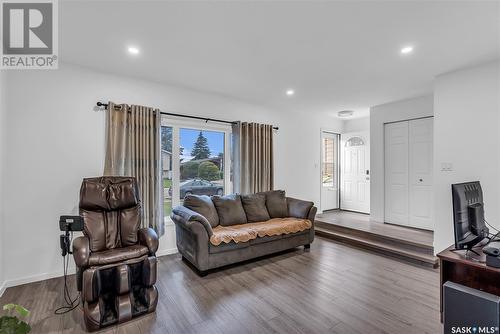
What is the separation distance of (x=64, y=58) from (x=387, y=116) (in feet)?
Result: 17.5

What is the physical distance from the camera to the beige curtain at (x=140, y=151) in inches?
126

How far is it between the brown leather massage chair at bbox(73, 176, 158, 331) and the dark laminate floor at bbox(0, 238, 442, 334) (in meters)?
0.17

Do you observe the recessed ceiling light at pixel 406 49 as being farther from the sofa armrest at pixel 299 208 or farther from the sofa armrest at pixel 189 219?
the sofa armrest at pixel 189 219

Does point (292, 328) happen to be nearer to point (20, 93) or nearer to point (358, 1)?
point (358, 1)

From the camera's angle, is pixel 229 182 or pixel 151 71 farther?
pixel 229 182

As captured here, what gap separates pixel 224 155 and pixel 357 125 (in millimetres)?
3670

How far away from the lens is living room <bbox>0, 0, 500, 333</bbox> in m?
2.08

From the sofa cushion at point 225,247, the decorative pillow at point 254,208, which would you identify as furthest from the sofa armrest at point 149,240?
the decorative pillow at point 254,208

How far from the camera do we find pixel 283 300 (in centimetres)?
243

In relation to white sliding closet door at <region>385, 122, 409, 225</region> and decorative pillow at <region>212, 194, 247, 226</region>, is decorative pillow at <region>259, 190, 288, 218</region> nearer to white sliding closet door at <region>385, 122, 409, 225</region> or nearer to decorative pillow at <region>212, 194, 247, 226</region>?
decorative pillow at <region>212, 194, 247, 226</region>

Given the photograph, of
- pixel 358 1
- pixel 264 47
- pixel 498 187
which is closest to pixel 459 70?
pixel 498 187

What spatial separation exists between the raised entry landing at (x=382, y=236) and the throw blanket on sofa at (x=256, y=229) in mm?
969

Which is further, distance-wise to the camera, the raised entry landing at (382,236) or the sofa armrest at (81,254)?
the raised entry landing at (382,236)

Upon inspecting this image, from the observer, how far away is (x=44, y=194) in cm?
288
